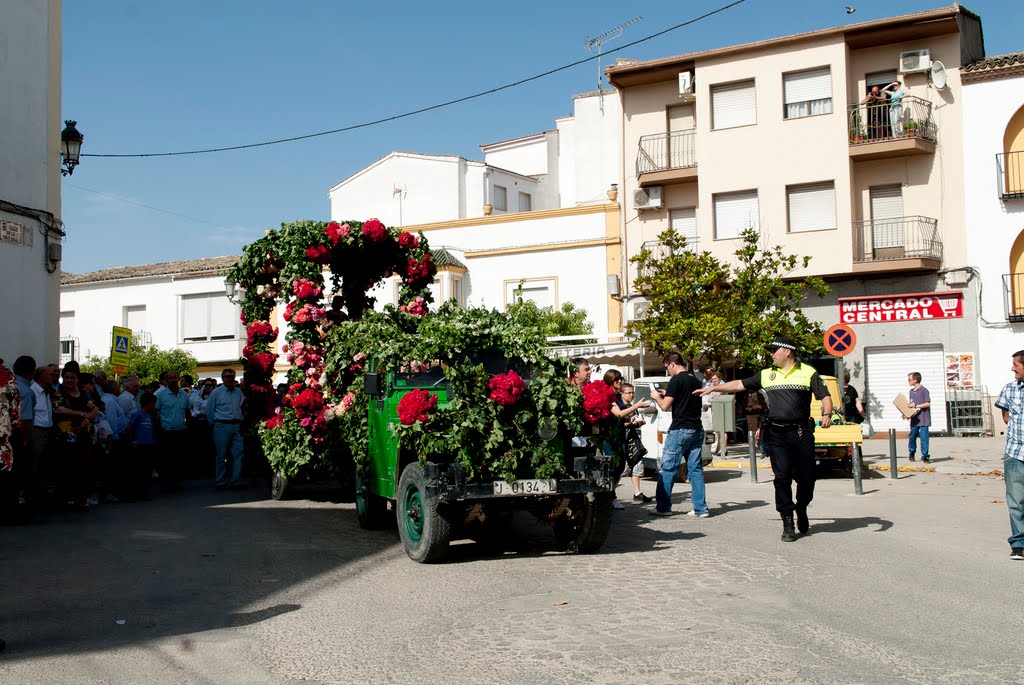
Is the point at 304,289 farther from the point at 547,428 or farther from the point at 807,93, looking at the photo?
the point at 807,93

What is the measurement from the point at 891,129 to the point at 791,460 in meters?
21.7

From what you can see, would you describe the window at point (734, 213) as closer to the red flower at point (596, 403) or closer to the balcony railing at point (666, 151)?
the balcony railing at point (666, 151)

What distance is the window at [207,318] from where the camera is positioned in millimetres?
47281

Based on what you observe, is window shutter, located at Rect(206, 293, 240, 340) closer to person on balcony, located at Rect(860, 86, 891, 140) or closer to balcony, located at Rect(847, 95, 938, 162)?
balcony, located at Rect(847, 95, 938, 162)

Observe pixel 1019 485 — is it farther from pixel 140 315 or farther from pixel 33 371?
pixel 140 315

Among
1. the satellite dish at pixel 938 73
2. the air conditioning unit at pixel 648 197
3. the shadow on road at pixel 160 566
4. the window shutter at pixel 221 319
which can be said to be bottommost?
the shadow on road at pixel 160 566

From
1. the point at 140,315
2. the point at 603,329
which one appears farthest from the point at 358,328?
the point at 140,315

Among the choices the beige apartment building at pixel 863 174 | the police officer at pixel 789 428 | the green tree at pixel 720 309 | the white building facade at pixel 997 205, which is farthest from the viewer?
the beige apartment building at pixel 863 174

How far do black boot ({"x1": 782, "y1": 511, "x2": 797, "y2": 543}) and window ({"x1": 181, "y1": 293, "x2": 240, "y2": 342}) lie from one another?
131 feet

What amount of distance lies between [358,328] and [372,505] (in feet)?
7.07

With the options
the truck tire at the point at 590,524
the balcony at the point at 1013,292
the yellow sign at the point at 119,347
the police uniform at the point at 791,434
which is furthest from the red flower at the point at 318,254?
the balcony at the point at 1013,292

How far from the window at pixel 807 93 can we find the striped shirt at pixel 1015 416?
22386 mm

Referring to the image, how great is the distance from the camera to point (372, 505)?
11.4 m

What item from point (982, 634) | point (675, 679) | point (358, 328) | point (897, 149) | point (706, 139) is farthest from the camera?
point (706, 139)
